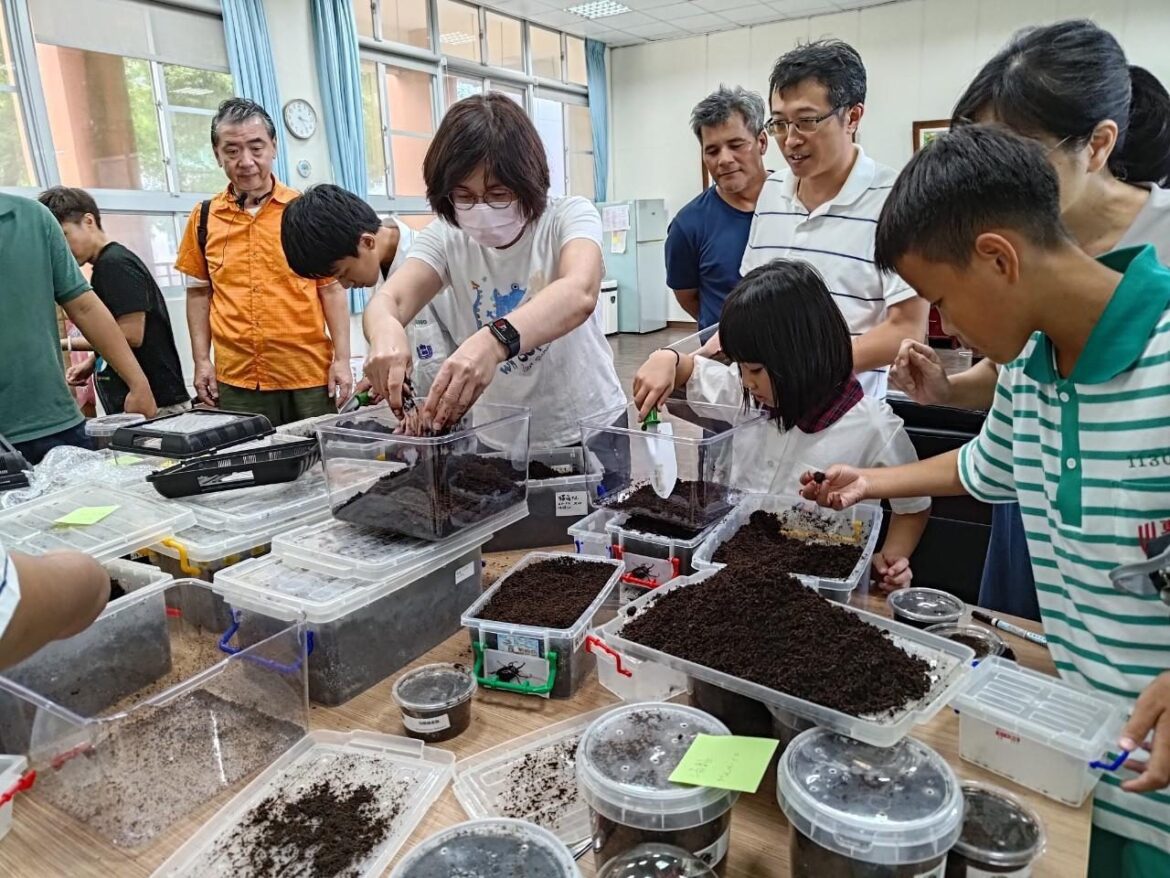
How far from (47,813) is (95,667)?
22 cm

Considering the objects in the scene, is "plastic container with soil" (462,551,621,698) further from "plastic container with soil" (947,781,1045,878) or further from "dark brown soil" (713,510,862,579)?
"plastic container with soil" (947,781,1045,878)

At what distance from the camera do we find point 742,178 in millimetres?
2547

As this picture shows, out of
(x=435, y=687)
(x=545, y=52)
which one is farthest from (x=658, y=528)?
(x=545, y=52)

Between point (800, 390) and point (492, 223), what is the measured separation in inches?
29.8

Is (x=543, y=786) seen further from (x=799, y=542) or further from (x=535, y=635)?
(x=799, y=542)

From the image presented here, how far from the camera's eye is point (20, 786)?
96 cm

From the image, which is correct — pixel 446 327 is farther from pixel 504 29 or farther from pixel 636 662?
pixel 504 29

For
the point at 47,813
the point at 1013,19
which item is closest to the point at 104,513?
the point at 47,813

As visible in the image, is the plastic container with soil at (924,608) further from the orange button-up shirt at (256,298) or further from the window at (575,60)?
the window at (575,60)

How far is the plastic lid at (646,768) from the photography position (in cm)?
75

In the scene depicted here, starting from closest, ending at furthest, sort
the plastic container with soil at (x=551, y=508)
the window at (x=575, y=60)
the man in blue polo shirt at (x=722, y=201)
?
1. the plastic container with soil at (x=551, y=508)
2. the man in blue polo shirt at (x=722, y=201)
3. the window at (x=575, y=60)

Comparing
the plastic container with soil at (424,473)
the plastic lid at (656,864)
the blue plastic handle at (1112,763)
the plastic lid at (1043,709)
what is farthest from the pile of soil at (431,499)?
the blue plastic handle at (1112,763)

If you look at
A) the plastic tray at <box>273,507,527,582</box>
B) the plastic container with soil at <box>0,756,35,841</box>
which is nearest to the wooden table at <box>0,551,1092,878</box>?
the plastic container with soil at <box>0,756,35,841</box>

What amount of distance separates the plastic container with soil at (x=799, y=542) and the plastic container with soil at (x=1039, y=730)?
277mm
